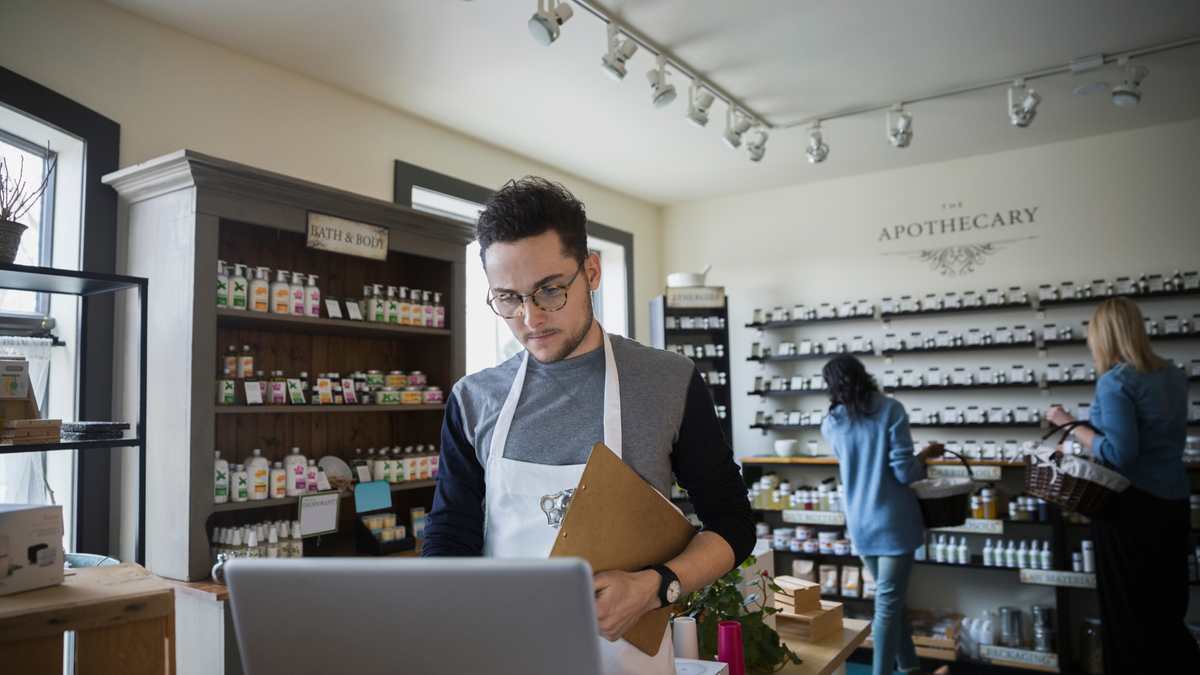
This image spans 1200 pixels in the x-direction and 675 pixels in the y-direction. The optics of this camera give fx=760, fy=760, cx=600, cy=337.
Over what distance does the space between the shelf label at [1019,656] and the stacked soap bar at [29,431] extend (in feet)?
16.2

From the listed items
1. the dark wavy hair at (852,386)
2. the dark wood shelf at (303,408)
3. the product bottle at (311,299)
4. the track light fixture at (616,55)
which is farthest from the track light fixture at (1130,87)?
the product bottle at (311,299)

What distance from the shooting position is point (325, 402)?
11.2 feet

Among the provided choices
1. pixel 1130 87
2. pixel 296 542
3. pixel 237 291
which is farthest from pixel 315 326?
pixel 1130 87

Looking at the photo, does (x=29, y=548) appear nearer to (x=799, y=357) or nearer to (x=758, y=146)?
(x=758, y=146)

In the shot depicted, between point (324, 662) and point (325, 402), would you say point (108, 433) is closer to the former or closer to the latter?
Answer: point (325, 402)

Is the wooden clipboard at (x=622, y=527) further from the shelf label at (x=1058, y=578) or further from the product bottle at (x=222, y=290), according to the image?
the shelf label at (x=1058, y=578)

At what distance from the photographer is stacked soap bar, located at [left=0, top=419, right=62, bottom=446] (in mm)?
1981

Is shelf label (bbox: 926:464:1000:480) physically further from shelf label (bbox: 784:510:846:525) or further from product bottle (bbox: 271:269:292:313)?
product bottle (bbox: 271:269:292:313)

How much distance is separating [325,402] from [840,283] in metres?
4.22

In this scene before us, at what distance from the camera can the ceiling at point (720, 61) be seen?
3.37 meters

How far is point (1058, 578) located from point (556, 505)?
430 cm

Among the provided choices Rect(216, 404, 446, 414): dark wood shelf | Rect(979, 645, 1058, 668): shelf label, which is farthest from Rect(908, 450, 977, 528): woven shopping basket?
Rect(216, 404, 446, 414): dark wood shelf

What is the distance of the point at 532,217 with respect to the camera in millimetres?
1331

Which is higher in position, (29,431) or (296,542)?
(29,431)
